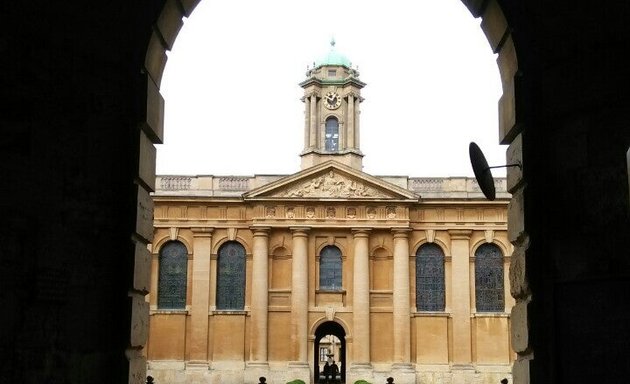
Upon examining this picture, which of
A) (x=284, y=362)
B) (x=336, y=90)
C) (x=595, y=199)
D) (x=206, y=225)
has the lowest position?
(x=284, y=362)

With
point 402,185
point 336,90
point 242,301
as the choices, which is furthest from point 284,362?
point 336,90

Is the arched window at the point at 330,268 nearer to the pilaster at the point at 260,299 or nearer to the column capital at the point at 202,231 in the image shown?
the pilaster at the point at 260,299

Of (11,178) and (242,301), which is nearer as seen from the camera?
(11,178)

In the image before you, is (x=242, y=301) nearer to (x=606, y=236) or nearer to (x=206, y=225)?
(x=206, y=225)

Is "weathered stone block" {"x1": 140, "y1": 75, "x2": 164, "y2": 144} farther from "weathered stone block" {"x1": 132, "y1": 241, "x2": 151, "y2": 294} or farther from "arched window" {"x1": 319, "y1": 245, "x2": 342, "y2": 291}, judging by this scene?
"arched window" {"x1": 319, "y1": 245, "x2": 342, "y2": 291}

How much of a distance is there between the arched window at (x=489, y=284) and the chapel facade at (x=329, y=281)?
4 cm

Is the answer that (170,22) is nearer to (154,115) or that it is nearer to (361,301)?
(154,115)

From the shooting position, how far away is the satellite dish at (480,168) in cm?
505

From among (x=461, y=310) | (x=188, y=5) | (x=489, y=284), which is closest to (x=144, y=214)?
(x=188, y=5)

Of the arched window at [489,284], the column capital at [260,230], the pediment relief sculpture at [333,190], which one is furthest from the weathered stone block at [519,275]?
the arched window at [489,284]

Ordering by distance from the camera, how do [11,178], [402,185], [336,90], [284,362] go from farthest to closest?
[336,90], [402,185], [284,362], [11,178]

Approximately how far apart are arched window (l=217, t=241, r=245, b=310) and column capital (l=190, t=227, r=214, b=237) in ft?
2.73

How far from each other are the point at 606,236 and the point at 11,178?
3.22 metres

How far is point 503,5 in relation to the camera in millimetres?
4859
